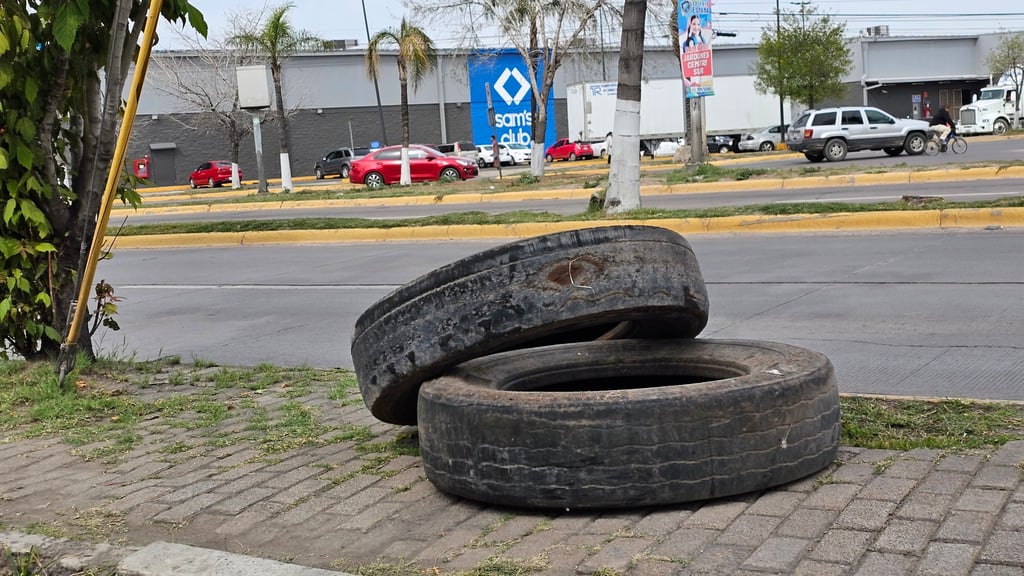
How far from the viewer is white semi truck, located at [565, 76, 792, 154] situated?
54469mm

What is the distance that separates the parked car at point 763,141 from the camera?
54.6 m

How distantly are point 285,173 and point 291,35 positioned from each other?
4.50 m

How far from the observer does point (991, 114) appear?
51.0 meters

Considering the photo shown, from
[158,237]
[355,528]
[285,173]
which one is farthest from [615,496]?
[285,173]

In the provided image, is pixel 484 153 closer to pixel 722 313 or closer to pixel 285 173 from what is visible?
pixel 285 173

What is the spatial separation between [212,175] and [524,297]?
5176 centimetres

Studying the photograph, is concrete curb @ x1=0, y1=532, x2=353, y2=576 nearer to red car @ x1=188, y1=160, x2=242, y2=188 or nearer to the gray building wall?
red car @ x1=188, y1=160, x2=242, y2=188

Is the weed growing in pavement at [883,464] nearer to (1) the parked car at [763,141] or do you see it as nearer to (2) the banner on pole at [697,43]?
(2) the banner on pole at [697,43]

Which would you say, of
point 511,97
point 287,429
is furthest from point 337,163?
point 287,429

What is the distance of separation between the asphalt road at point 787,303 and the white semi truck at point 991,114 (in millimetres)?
42675

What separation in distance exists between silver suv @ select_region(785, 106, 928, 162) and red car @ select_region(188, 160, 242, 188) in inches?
1216

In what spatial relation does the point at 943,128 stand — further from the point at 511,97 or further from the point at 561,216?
the point at 511,97

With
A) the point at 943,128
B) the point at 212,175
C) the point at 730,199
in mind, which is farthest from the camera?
Answer: the point at 212,175

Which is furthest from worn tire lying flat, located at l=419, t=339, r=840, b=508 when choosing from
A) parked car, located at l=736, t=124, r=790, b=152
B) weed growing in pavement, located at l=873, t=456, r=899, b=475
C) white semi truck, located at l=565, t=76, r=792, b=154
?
parked car, located at l=736, t=124, r=790, b=152
